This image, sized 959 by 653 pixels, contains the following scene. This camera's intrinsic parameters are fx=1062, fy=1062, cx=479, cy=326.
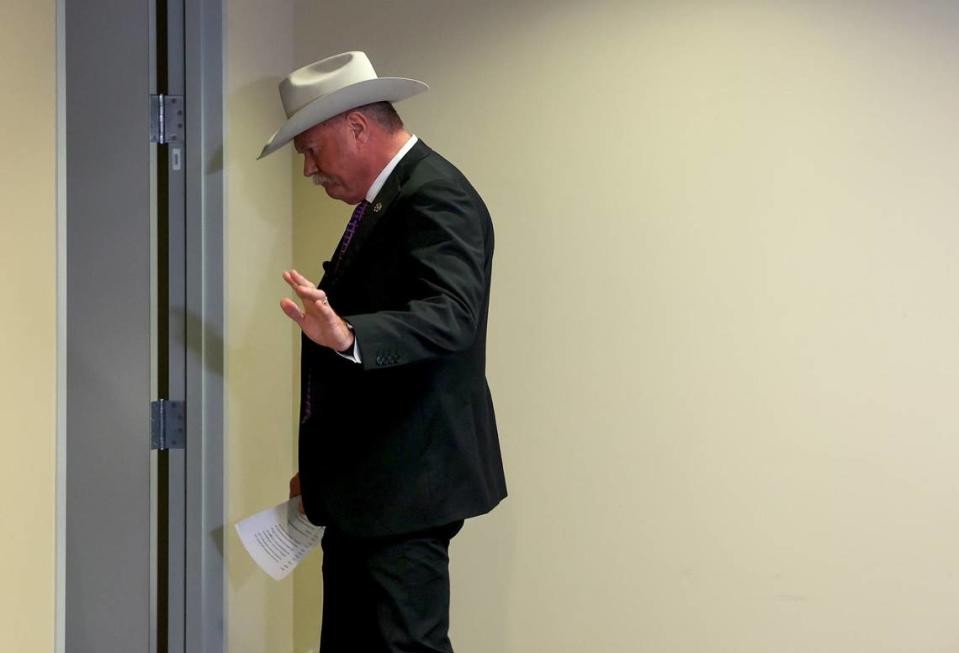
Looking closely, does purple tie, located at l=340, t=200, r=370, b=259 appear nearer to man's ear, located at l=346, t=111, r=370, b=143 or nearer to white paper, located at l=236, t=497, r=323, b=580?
man's ear, located at l=346, t=111, r=370, b=143

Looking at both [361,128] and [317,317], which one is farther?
[361,128]

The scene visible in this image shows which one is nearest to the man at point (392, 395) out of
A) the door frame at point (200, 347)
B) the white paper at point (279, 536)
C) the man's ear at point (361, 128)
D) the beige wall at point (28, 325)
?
the man's ear at point (361, 128)

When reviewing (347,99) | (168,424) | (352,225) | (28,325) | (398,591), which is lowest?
(398,591)

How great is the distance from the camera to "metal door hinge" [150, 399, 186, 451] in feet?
7.59

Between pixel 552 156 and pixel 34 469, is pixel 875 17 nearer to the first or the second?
pixel 552 156

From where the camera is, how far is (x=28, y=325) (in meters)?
1.72

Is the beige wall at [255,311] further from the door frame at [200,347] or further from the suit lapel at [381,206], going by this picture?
the suit lapel at [381,206]

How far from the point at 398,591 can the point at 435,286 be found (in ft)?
1.86

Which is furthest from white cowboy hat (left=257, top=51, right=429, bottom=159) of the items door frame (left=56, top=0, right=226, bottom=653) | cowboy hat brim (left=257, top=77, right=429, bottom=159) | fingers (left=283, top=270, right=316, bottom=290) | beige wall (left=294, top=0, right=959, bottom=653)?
beige wall (left=294, top=0, right=959, bottom=653)

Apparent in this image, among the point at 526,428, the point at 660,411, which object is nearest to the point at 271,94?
the point at 526,428

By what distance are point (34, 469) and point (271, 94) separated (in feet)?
3.84

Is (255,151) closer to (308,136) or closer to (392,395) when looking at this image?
(308,136)

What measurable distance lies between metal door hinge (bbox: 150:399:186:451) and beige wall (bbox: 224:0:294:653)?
10 cm

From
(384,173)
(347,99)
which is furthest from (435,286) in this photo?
(347,99)
